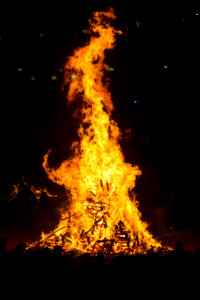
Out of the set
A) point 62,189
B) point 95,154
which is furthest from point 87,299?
point 62,189

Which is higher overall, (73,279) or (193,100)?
(193,100)

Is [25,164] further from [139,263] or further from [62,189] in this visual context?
[139,263]

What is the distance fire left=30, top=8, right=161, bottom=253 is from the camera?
476 inches

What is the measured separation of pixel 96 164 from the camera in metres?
12.9

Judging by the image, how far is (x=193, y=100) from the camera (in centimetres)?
1476

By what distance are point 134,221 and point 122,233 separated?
3.20ft

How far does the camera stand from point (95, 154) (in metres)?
13.0

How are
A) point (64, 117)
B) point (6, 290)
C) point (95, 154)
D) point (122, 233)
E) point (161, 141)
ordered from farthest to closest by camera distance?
1. point (161, 141)
2. point (64, 117)
3. point (95, 154)
4. point (122, 233)
5. point (6, 290)

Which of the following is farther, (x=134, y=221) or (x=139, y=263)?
(x=134, y=221)

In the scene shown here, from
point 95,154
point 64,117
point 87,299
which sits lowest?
point 87,299

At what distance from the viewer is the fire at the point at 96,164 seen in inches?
476

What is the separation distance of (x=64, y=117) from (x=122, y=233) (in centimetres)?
691

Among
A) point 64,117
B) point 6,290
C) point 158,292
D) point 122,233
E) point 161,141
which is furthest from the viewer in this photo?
point 161,141

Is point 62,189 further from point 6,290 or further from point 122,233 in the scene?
point 6,290
